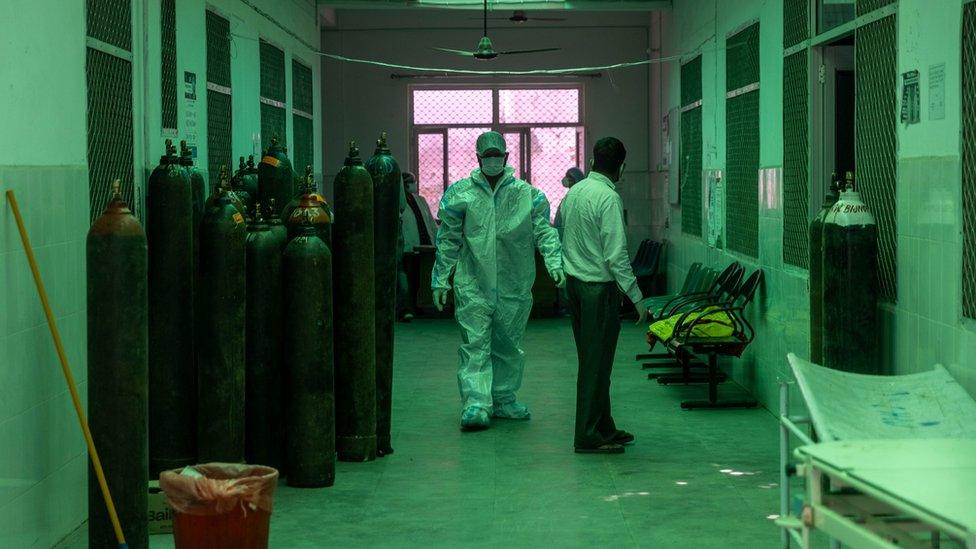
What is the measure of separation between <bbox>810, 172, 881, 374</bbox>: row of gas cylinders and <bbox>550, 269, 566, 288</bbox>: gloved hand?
1.75 meters

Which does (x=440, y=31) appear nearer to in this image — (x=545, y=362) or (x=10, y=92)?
(x=545, y=362)

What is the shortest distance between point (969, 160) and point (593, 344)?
7.81 ft

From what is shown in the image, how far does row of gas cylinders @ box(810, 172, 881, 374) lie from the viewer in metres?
5.66

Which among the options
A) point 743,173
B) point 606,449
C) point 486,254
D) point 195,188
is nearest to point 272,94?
point 486,254

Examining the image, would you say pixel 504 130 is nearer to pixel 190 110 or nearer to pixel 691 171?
pixel 691 171

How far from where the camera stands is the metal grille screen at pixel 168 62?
708 cm

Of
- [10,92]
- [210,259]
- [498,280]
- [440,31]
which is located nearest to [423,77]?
[440,31]

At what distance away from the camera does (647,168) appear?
1558 centimetres

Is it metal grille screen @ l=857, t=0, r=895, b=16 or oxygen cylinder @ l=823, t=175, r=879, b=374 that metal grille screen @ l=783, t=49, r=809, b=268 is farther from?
oxygen cylinder @ l=823, t=175, r=879, b=374

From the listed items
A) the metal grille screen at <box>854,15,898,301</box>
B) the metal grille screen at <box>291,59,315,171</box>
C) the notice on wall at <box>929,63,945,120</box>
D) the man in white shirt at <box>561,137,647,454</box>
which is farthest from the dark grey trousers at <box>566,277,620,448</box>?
the metal grille screen at <box>291,59,315,171</box>

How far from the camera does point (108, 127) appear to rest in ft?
19.5

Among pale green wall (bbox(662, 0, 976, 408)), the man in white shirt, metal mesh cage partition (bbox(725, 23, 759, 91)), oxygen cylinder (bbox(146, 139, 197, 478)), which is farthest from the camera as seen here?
metal mesh cage partition (bbox(725, 23, 759, 91))

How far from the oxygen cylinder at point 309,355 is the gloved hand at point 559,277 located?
1541mm

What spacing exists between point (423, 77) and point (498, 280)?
8466 millimetres
